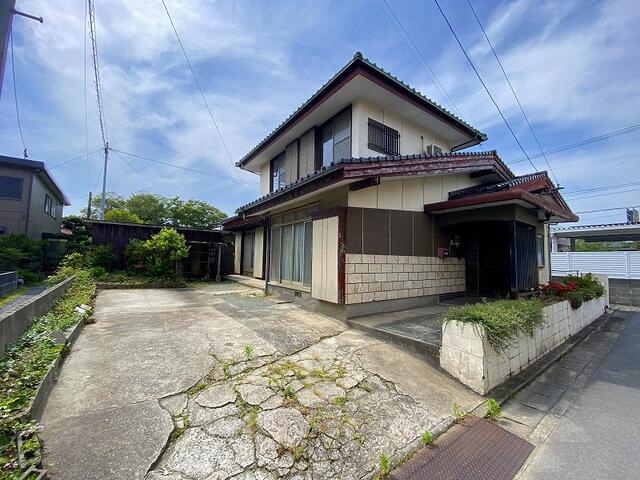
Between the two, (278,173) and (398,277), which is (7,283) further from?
(398,277)

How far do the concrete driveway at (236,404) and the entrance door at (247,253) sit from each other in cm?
718

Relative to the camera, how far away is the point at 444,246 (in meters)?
7.11

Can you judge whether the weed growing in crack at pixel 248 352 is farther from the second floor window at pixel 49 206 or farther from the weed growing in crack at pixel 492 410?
the second floor window at pixel 49 206

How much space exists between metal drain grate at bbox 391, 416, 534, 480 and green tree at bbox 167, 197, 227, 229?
29200mm

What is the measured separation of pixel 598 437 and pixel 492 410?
0.88 meters

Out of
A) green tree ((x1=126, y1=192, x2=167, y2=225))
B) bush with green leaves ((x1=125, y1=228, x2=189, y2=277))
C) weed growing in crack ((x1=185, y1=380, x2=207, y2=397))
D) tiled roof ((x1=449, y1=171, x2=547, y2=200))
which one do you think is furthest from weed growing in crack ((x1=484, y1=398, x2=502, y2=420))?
green tree ((x1=126, y1=192, x2=167, y2=225))

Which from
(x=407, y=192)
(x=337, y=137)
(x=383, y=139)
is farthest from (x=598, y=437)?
(x=337, y=137)

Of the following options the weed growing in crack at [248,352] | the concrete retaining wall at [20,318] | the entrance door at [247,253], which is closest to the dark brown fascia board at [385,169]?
the weed growing in crack at [248,352]

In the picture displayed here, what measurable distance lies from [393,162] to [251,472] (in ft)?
15.7

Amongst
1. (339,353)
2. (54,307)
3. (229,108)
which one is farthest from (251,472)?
(229,108)

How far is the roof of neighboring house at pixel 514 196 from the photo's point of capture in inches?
208

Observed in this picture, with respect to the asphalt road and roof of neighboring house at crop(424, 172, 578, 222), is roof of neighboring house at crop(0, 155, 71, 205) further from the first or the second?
the asphalt road

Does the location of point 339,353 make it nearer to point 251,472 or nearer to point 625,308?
point 251,472

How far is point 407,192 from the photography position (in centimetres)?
625
